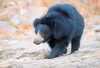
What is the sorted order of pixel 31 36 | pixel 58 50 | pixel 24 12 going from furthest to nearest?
pixel 24 12 < pixel 31 36 < pixel 58 50

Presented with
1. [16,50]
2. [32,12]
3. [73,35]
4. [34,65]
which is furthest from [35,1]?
[34,65]

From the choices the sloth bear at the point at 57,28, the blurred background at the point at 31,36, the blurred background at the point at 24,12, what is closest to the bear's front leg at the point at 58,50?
the sloth bear at the point at 57,28

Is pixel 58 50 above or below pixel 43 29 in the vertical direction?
below

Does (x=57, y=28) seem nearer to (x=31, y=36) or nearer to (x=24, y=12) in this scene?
(x=31, y=36)

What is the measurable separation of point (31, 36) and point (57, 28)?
5.49 meters

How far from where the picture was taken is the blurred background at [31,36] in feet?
21.4

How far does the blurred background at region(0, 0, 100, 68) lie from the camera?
21.4 ft

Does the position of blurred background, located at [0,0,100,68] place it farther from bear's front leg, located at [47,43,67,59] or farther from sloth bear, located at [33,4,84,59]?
sloth bear, located at [33,4,84,59]

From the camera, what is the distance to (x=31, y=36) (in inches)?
504

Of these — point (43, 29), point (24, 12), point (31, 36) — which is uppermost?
point (43, 29)

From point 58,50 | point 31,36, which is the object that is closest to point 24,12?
point 31,36

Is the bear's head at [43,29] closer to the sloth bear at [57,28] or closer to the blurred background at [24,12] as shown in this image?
the sloth bear at [57,28]

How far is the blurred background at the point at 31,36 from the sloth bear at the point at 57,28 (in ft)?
0.79

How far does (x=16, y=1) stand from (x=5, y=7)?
612 millimetres
